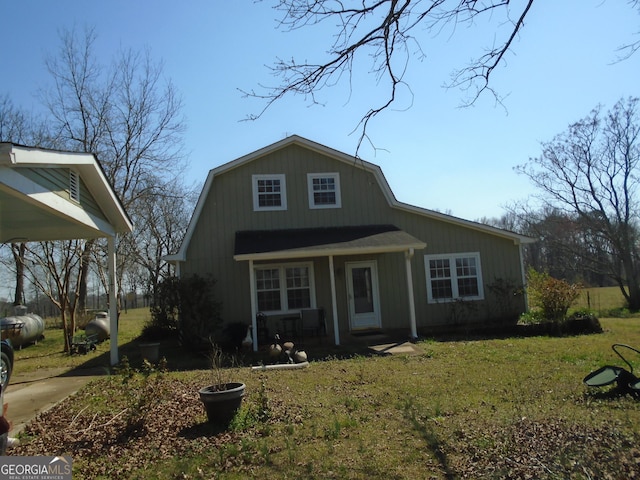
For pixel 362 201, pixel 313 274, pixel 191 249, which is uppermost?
pixel 362 201

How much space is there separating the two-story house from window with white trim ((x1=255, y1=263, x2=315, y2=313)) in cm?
3

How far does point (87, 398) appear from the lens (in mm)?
7699

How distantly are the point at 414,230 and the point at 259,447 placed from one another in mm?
11409

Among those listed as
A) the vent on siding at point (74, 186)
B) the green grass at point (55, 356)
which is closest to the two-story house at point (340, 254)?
the green grass at point (55, 356)

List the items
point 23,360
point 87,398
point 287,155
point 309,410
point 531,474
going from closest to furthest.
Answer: point 531,474
point 309,410
point 87,398
point 23,360
point 287,155

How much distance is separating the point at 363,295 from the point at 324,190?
140 inches

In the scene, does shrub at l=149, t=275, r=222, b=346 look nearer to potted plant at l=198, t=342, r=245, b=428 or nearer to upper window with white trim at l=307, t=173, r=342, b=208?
upper window with white trim at l=307, t=173, r=342, b=208

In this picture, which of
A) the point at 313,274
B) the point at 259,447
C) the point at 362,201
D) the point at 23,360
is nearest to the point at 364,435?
the point at 259,447

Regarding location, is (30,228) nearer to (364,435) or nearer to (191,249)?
(191,249)

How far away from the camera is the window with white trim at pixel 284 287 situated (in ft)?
46.9

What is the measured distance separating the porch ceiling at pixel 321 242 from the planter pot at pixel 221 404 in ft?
22.6

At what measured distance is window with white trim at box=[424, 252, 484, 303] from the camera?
15.3 m

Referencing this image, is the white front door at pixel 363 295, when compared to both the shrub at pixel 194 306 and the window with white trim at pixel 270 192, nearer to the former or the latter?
the window with white trim at pixel 270 192

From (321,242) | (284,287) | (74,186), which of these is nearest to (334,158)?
(321,242)
